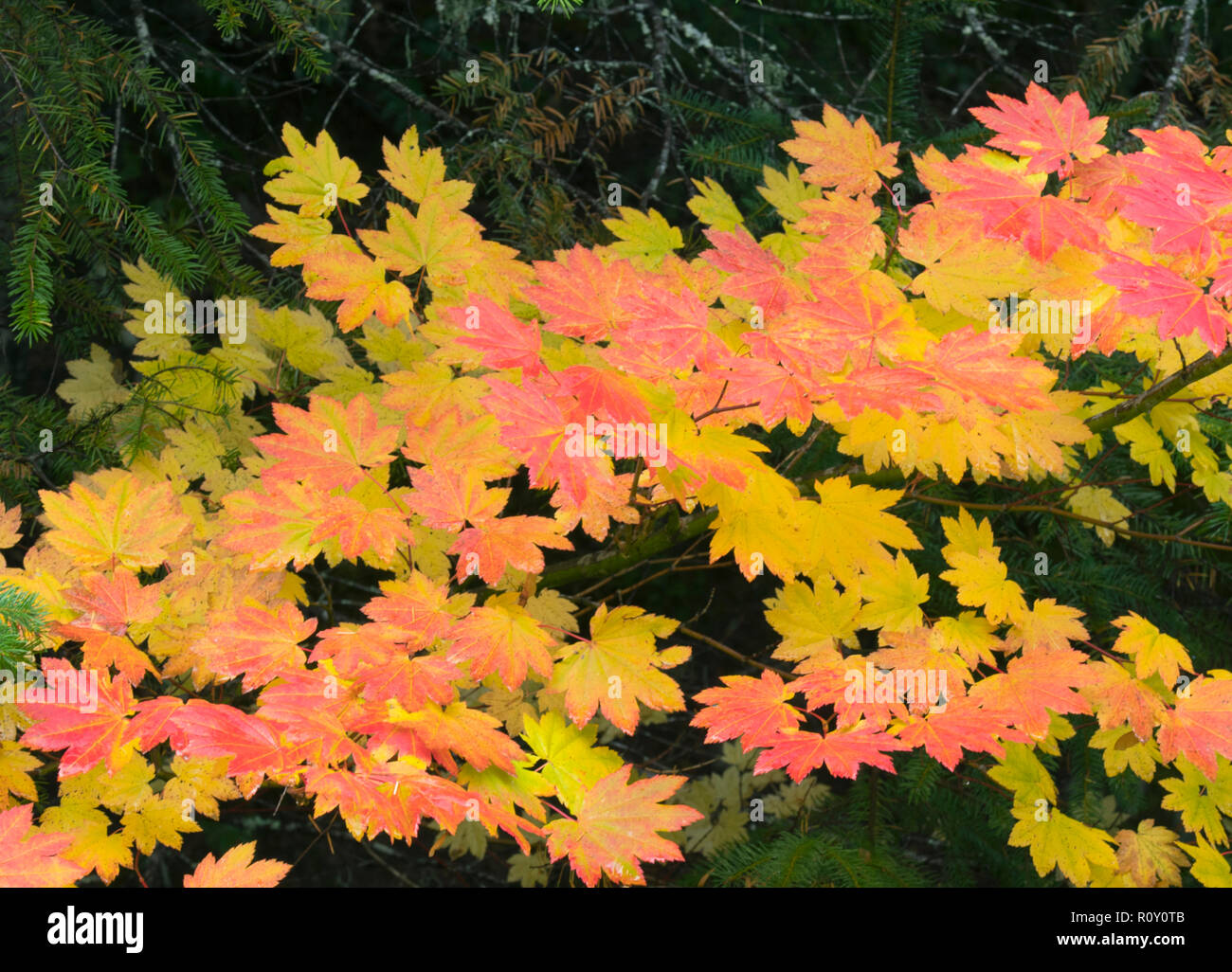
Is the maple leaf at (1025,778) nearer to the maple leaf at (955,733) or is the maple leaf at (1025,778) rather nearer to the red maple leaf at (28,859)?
the maple leaf at (955,733)

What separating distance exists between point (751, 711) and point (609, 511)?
369 millimetres

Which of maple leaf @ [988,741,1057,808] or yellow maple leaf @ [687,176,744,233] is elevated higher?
yellow maple leaf @ [687,176,744,233]

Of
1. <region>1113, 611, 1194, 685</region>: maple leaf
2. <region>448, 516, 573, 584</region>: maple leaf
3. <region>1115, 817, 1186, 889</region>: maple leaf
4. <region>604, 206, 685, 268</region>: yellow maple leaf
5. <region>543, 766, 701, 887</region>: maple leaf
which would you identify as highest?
<region>604, 206, 685, 268</region>: yellow maple leaf

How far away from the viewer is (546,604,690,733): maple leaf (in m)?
1.48

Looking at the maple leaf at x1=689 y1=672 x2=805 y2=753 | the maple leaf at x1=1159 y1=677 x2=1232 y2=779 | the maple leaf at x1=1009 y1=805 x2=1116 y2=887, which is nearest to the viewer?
the maple leaf at x1=689 y1=672 x2=805 y2=753

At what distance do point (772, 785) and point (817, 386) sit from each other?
6.76ft

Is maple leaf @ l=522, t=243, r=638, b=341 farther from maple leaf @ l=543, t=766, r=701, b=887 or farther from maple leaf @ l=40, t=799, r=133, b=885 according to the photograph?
maple leaf @ l=40, t=799, r=133, b=885

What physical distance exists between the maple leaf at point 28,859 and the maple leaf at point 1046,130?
155cm

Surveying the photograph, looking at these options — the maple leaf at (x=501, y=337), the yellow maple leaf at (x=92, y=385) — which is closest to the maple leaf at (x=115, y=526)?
the yellow maple leaf at (x=92, y=385)

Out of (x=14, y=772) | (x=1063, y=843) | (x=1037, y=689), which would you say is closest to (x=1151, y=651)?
(x=1037, y=689)

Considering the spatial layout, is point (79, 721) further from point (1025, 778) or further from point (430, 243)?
point (1025, 778)

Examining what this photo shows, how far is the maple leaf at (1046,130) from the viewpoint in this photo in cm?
154

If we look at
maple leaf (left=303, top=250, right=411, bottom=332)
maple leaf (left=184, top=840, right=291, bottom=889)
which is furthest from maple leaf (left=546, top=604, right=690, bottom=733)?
maple leaf (left=303, top=250, right=411, bottom=332)
